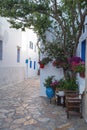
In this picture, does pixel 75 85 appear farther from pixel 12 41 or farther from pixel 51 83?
pixel 12 41

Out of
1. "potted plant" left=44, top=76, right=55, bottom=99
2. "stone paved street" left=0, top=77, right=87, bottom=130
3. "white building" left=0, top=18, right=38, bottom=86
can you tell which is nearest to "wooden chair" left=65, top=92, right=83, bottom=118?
"stone paved street" left=0, top=77, right=87, bottom=130

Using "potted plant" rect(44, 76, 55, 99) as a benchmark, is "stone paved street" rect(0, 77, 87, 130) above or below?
below

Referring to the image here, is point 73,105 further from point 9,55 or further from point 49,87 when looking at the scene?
point 9,55

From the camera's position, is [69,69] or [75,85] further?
[69,69]

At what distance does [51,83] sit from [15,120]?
11.5ft

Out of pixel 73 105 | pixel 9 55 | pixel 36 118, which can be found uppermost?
pixel 9 55

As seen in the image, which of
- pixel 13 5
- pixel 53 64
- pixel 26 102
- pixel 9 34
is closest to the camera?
pixel 13 5

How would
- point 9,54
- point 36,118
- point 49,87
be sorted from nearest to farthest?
point 36,118
point 49,87
point 9,54

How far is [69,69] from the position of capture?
972 centimetres

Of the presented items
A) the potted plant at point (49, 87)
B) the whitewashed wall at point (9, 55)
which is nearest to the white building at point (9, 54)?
the whitewashed wall at point (9, 55)

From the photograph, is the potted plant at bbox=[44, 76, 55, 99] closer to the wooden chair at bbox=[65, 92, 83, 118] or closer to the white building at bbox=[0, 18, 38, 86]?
the wooden chair at bbox=[65, 92, 83, 118]

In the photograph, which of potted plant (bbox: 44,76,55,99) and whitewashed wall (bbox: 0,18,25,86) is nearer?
potted plant (bbox: 44,76,55,99)

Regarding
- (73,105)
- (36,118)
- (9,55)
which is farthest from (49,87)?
(9,55)

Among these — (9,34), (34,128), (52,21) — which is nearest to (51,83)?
(52,21)
